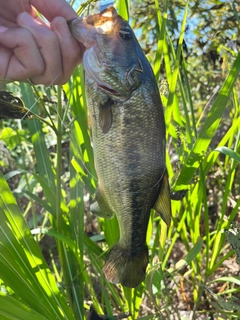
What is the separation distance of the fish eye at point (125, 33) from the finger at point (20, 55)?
9.0 inches

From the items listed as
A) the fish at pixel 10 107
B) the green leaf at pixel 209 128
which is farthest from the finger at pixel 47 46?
the green leaf at pixel 209 128

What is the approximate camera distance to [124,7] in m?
1.45

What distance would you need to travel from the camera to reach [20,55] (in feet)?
3.84

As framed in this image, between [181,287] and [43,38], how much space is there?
4.62ft

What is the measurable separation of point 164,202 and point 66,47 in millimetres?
494

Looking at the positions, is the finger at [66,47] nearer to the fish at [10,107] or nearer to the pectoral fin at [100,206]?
the fish at [10,107]

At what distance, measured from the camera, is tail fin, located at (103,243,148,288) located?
129 cm

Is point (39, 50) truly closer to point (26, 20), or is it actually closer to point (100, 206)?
point (26, 20)

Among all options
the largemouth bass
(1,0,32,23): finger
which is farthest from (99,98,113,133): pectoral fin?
(1,0,32,23): finger

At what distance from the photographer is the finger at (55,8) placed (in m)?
1.28

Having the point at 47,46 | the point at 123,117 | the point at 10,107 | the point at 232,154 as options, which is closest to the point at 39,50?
the point at 47,46

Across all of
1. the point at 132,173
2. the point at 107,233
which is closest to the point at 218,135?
the point at 107,233

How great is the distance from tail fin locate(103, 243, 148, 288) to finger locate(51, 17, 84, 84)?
53 centimetres

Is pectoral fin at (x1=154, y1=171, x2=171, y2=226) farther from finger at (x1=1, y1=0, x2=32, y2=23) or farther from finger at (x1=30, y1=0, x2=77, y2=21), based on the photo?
finger at (x1=1, y1=0, x2=32, y2=23)
